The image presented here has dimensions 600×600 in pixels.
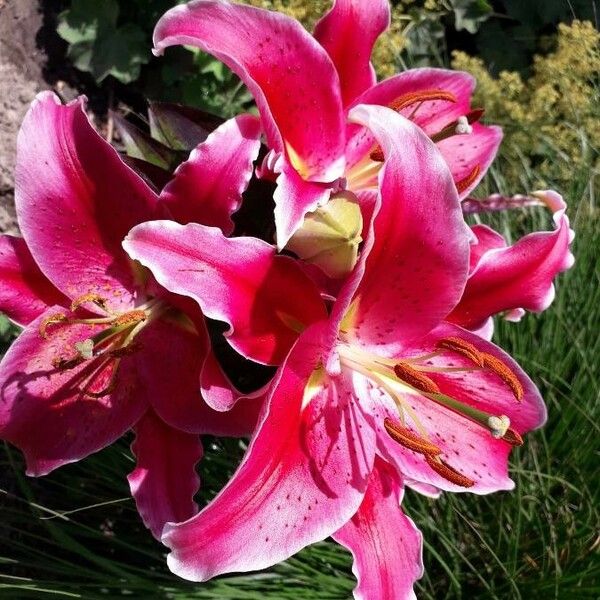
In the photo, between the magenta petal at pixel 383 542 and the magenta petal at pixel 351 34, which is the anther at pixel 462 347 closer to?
the magenta petal at pixel 383 542

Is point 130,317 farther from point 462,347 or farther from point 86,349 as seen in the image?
point 462,347

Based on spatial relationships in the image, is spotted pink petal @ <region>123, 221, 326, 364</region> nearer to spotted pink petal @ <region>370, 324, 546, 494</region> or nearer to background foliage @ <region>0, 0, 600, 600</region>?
spotted pink petal @ <region>370, 324, 546, 494</region>

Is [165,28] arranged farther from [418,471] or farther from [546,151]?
[546,151]

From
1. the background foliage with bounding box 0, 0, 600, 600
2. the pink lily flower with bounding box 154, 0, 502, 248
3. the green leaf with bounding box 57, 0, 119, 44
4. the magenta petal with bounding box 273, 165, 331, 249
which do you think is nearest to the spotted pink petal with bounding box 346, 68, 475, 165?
the pink lily flower with bounding box 154, 0, 502, 248

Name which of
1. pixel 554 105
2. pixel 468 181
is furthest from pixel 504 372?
pixel 554 105

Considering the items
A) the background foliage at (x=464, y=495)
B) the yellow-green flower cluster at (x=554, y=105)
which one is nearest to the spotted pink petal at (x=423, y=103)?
the background foliage at (x=464, y=495)
